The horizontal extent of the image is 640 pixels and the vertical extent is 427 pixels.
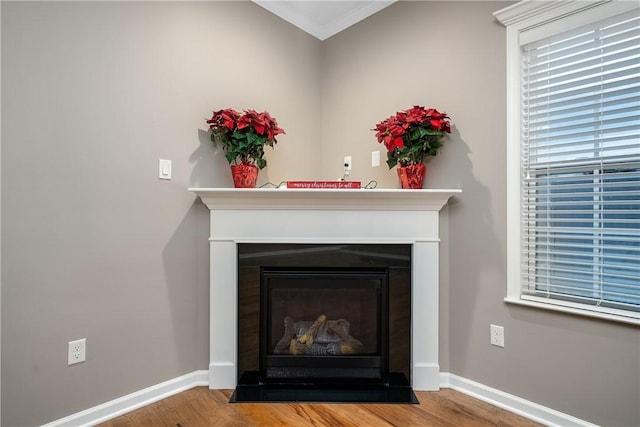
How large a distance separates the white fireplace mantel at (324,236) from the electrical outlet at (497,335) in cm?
31

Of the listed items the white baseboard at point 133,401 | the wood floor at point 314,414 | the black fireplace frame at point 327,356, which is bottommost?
the wood floor at point 314,414

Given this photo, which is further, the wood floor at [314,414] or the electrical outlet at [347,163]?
the electrical outlet at [347,163]

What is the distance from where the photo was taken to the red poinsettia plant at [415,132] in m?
1.91

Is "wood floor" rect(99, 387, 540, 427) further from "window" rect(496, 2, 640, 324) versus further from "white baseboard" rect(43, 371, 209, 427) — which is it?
"window" rect(496, 2, 640, 324)

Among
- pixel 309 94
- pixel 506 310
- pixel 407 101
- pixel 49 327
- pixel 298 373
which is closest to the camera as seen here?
pixel 49 327

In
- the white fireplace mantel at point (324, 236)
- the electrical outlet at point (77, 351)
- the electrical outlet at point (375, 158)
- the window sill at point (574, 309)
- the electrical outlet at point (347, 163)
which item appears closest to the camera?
the window sill at point (574, 309)

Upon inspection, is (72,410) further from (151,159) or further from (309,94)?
(309,94)

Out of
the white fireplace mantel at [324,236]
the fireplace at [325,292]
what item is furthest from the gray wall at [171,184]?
the fireplace at [325,292]

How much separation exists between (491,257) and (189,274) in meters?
1.84

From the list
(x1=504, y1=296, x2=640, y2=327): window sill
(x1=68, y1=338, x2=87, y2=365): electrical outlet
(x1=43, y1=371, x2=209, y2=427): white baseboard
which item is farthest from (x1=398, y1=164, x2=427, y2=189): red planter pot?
(x1=68, y1=338, x2=87, y2=365): electrical outlet

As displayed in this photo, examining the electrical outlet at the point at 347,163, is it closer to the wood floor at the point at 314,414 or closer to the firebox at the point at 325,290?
the firebox at the point at 325,290

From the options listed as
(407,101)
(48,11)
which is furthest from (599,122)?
(48,11)

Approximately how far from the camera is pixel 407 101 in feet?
7.26

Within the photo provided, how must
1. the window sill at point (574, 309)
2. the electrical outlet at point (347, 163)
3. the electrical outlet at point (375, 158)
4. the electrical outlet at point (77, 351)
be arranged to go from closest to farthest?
the window sill at point (574, 309), the electrical outlet at point (77, 351), the electrical outlet at point (347, 163), the electrical outlet at point (375, 158)
